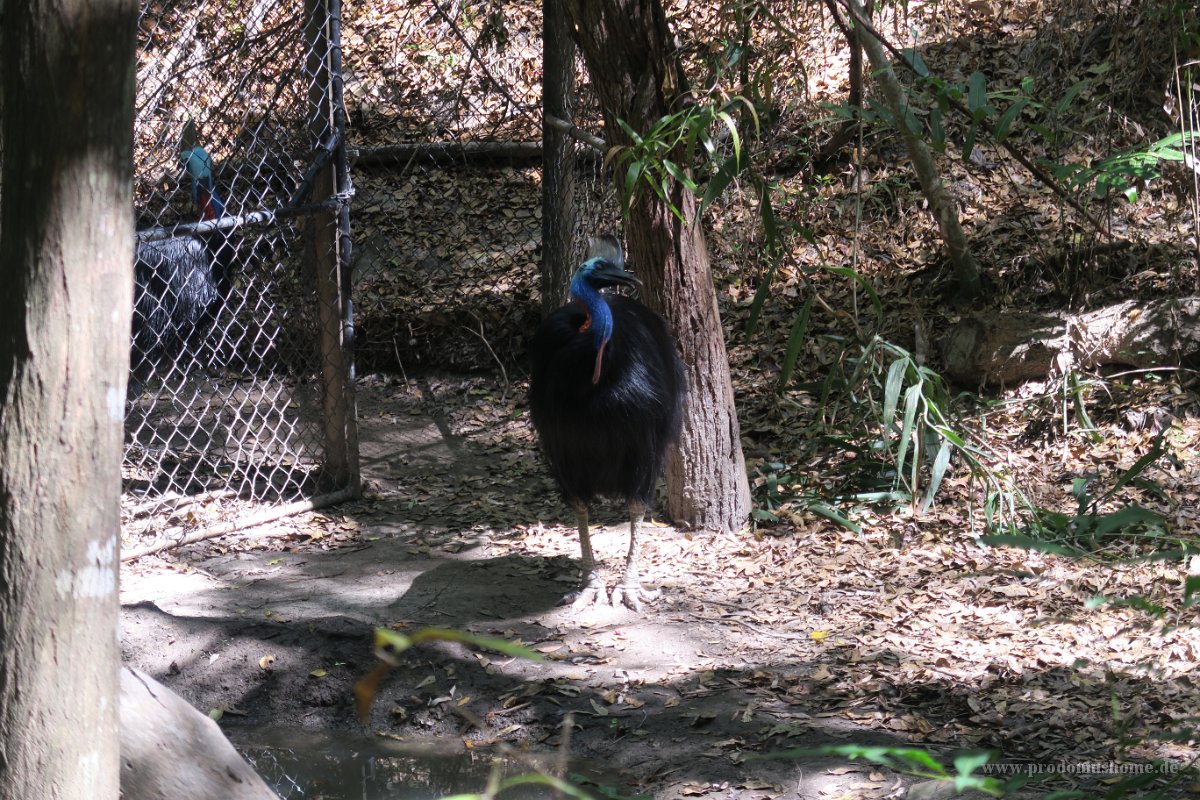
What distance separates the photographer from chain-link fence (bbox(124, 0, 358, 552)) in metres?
4.59

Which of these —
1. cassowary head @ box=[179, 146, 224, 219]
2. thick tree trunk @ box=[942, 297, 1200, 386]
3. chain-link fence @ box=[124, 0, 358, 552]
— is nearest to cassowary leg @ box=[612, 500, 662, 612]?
chain-link fence @ box=[124, 0, 358, 552]

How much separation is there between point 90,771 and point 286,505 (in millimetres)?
3266

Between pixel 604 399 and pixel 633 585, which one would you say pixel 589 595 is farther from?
pixel 604 399

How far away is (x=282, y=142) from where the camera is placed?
16.1ft

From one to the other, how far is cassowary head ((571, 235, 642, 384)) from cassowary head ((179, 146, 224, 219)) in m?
1.77

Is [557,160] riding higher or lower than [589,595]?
higher

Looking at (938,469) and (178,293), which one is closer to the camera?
(938,469)

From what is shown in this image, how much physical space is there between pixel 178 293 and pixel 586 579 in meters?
2.67

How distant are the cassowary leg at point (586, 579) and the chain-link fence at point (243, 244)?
4.80ft

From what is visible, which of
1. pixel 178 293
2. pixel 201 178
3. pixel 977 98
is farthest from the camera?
pixel 178 293

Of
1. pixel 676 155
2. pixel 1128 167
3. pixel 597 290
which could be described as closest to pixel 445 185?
pixel 676 155

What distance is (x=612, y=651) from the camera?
3.61 m

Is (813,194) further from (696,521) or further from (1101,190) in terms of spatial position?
(696,521)

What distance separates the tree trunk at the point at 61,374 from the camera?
1486 mm
